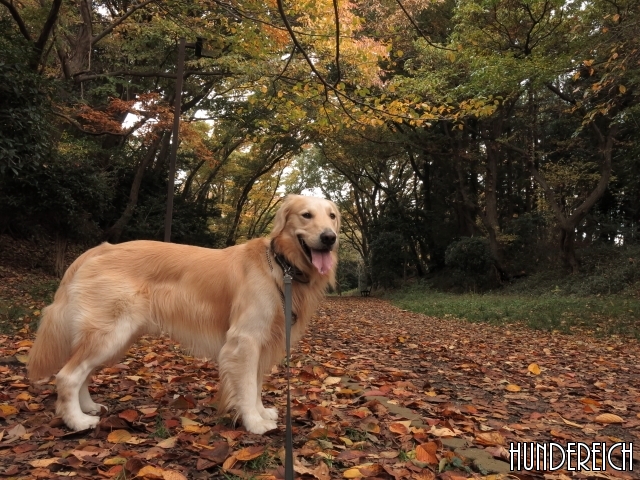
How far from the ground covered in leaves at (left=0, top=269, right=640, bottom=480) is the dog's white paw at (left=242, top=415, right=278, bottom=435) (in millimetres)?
53

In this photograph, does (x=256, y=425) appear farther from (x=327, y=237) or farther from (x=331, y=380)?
(x=331, y=380)

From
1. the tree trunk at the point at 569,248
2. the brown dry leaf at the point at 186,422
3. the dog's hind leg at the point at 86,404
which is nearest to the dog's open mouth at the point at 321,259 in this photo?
the brown dry leaf at the point at 186,422

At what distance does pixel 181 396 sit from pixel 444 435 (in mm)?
1953

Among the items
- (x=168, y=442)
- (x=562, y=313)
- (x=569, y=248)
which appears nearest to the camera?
(x=168, y=442)

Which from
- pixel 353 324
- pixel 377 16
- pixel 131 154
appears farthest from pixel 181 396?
pixel 131 154

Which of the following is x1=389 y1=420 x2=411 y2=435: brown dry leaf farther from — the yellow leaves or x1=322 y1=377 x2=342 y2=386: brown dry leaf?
the yellow leaves

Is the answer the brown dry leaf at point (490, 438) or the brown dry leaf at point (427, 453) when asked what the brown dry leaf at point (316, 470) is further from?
the brown dry leaf at point (490, 438)

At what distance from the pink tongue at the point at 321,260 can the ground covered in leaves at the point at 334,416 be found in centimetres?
103

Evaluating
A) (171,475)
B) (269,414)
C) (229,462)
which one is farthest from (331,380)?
(171,475)

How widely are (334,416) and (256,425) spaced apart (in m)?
0.60

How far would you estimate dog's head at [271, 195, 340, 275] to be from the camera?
127 inches

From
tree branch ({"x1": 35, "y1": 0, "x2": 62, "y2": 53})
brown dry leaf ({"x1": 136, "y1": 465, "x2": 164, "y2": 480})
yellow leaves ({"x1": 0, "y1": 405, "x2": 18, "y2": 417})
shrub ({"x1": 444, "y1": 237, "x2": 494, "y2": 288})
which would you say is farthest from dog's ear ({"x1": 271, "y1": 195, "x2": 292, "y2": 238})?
shrub ({"x1": 444, "y1": 237, "x2": 494, "y2": 288})

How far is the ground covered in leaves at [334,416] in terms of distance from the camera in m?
2.50

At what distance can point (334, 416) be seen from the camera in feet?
10.9
